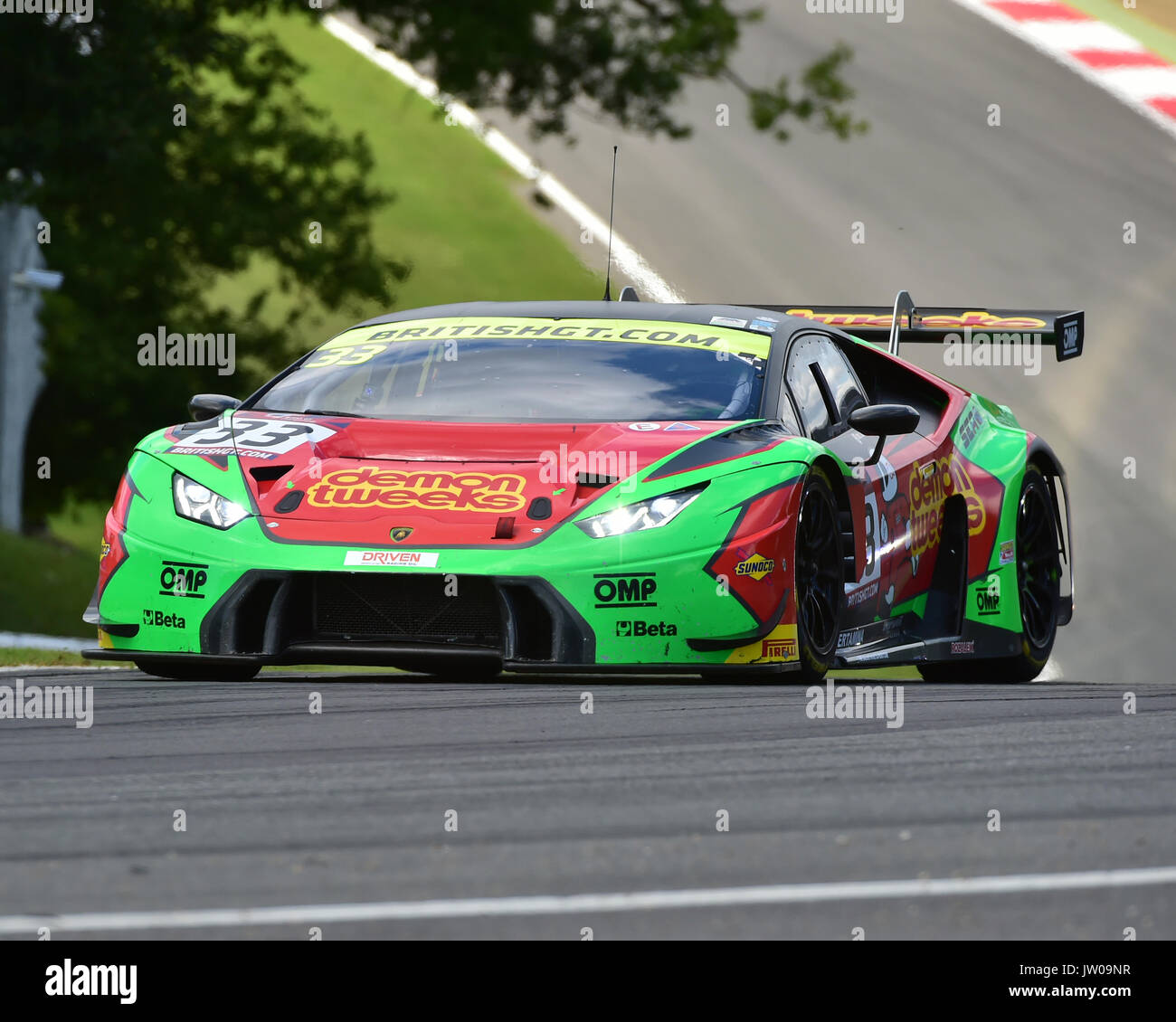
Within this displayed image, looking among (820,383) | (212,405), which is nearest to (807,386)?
(820,383)

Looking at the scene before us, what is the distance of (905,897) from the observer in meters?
3.67

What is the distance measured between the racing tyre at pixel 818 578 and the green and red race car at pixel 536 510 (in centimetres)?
1

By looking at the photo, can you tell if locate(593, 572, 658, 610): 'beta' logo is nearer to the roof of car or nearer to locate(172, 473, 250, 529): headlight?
locate(172, 473, 250, 529): headlight

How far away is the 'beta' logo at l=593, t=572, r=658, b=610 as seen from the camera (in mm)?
Answer: 6699

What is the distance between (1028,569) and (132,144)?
9.11m

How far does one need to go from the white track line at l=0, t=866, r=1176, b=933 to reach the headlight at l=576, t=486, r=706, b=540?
119 inches

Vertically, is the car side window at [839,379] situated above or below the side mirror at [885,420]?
above

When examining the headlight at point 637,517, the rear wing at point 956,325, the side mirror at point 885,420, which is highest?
the rear wing at point 956,325

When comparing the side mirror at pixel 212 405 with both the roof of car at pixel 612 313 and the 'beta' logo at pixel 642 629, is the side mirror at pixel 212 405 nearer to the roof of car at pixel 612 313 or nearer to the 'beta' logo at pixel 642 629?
the roof of car at pixel 612 313

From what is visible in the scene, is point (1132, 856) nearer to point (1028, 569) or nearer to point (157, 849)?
point (157, 849)

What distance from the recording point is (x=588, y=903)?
3.62 m

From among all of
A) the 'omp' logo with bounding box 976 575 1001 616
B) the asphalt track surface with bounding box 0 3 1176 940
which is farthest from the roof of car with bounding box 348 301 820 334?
the asphalt track surface with bounding box 0 3 1176 940

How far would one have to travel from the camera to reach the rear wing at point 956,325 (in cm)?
988

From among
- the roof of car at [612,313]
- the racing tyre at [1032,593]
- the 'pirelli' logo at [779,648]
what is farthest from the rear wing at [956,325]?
the 'pirelli' logo at [779,648]
